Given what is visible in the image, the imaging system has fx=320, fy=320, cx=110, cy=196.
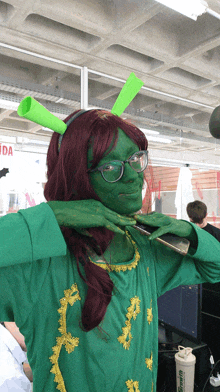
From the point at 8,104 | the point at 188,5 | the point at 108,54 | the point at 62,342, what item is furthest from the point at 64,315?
the point at 8,104

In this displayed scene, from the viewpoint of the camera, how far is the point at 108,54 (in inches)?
135

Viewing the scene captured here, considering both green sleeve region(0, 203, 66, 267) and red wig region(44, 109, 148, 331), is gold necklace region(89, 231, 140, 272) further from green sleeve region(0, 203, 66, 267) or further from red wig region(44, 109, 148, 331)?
green sleeve region(0, 203, 66, 267)

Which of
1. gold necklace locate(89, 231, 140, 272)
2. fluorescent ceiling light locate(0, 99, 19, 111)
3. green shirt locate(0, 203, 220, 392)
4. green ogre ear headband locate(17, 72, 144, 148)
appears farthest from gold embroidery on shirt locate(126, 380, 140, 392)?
fluorescent ceiling light locate(0, 99, 19, 111)

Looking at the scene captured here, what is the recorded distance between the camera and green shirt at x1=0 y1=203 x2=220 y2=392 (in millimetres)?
596

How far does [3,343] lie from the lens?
5.87 ft

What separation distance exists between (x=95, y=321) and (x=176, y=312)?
120 centimetres

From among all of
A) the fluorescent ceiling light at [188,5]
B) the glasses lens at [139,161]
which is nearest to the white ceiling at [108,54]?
the fluorescent ceiling light at [188,5]

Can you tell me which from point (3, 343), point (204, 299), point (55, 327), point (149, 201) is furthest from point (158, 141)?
point (55, 327)

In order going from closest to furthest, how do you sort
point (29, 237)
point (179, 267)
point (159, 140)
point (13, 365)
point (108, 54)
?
point (29, 237), point (179, 267), point (13, 365), point (108, 54), point (159, 140)

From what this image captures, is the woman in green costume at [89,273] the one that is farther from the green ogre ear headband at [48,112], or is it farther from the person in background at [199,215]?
the person in background at [199,215]

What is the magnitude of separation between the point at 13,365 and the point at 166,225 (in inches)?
52.6

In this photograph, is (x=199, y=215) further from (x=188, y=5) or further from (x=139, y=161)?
(x=139, y=161)

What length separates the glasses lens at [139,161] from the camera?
0.75 meters

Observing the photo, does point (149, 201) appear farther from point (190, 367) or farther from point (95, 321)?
point (190, 367)
